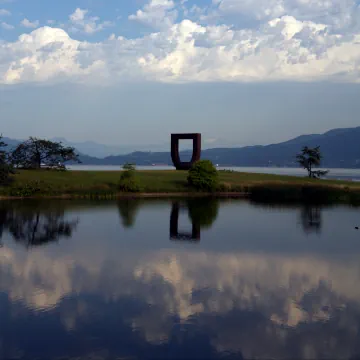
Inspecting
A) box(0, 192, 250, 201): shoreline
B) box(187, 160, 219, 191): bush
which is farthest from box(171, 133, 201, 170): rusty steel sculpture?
box(0, 192, 250, 201): shoreline

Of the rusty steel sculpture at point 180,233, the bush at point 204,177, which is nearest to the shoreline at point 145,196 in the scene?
the bush at point 204,177

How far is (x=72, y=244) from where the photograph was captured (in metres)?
42.5

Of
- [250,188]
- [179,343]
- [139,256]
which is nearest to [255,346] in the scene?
[179,343]

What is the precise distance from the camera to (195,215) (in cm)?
6266

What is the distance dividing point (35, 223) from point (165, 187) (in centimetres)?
4115

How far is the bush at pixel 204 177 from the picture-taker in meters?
92.4

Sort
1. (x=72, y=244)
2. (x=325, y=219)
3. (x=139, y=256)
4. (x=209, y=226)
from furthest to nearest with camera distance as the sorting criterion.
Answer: (x=325, y=219) → (x=209, y=226) → (x=72, y=244) → (x=139, y=256)

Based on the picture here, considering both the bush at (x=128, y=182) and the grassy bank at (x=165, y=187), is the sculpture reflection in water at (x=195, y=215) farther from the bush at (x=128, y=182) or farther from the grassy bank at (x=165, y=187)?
the bush at (x=128, y=182)

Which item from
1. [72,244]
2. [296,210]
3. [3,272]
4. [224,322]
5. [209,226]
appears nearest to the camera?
[224,322]

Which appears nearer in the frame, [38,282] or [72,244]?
[38,282]

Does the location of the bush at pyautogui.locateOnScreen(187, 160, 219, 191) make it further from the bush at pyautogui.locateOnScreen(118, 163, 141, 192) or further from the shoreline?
the bush at pyautogui.locateOnScreen(118, 163, 141, 192)

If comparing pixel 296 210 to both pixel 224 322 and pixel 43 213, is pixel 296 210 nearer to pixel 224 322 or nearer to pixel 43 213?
pixel 43 213

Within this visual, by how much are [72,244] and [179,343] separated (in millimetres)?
24553

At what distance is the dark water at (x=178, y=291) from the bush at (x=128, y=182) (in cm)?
3493
